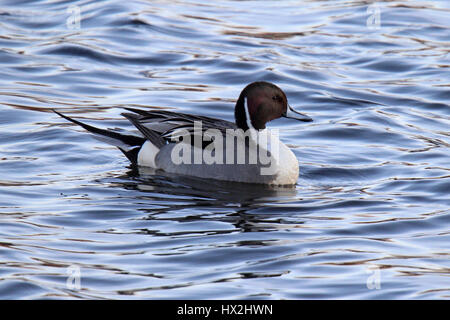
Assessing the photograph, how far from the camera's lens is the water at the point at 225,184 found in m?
5.50

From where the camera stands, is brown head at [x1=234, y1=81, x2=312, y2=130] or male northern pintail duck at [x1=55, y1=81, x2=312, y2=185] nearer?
male northern pintail duck at [x1=55, y1=81, x2=312, y2=185]

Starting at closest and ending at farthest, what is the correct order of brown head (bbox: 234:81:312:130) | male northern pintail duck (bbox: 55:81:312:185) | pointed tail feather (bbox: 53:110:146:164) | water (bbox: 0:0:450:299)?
water (bbox: 0:0:450:299)
male northern pintail duck (bbox: 55:81:312:185)
brown head (bbox: 234:81:312:130)
pointed tail feather (bbox: 53:110:146:164)

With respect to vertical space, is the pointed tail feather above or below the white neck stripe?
below

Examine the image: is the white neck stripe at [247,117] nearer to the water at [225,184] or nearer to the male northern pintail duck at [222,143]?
the male northern pintail duck at [222,143]

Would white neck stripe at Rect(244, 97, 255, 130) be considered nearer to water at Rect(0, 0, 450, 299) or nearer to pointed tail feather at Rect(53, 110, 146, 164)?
water at Rect(0, 0, 450, 299)

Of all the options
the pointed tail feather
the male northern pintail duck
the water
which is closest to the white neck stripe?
the male northern pintail duck

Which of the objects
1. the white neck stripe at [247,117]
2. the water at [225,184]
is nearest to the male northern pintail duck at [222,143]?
the white neck stripe at [247,117]

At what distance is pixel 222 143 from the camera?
7.75 metres

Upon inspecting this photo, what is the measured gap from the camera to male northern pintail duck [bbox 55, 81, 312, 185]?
7.72m

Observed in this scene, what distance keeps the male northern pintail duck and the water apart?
0.14 m

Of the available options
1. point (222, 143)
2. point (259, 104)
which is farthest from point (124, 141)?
point (259, 104)

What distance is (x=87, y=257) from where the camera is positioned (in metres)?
5.70

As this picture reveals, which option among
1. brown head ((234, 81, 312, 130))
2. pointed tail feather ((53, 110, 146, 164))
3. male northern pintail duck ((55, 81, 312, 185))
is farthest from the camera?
pointed tail feather ((53, 110, 146, 164))

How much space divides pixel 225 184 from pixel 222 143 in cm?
32
